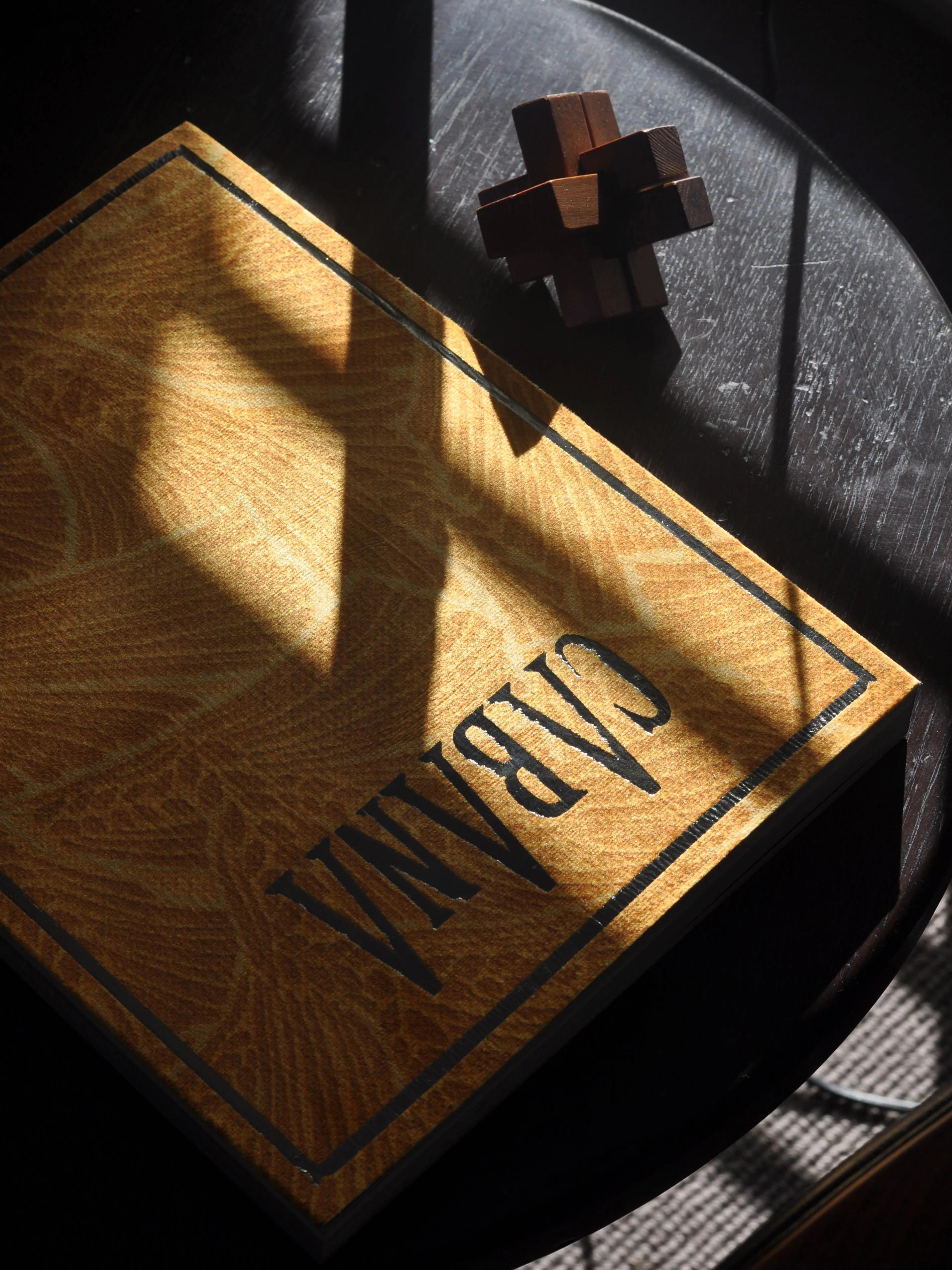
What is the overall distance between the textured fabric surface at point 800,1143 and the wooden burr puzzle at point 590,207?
2.37 ft

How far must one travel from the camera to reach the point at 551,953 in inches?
21.1

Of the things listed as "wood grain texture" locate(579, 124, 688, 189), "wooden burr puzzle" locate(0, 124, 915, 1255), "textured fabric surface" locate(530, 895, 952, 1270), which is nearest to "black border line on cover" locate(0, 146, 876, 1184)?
"wooden burr puzzle" locate(0, 124, 915, 1255)

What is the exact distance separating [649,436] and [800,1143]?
2.65 ft

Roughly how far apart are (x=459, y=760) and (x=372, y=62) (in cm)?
57

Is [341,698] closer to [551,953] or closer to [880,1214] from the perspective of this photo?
[551,953]

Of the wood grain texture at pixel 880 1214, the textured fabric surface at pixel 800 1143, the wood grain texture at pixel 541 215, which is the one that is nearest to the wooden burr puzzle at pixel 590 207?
the wood grain texture at pixel 541 215

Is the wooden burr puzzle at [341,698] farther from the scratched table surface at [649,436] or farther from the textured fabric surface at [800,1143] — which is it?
the textured fabric surface at [800,1143]

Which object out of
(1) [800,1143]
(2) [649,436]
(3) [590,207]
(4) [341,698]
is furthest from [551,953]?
(1) [800,1143]

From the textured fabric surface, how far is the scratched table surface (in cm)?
56

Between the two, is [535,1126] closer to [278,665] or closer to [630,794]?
[630,794]

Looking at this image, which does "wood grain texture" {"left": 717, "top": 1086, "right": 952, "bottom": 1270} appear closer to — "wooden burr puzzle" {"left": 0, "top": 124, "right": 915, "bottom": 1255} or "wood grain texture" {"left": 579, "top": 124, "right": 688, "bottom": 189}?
"wooden burr puzzle" {"left": 0, "top": 124, "right": 915, "bottom": 1255}

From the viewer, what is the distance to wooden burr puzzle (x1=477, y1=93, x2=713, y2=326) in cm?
65

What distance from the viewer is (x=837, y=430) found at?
0.69 meters

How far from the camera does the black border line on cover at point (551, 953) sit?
50cm
